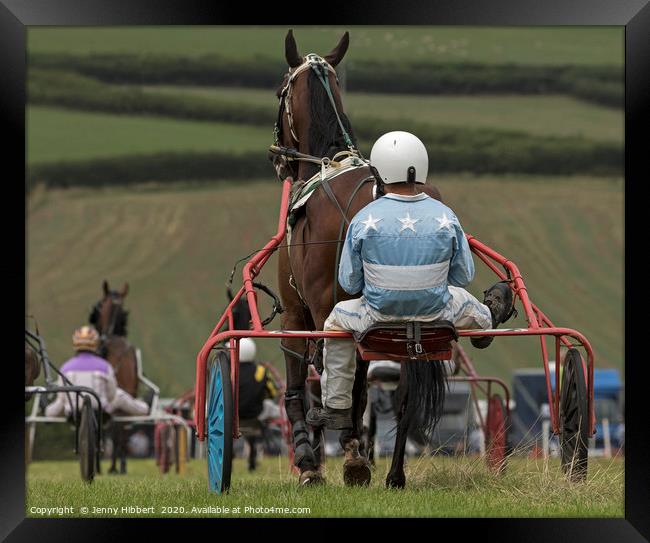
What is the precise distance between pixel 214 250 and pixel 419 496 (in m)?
39.0

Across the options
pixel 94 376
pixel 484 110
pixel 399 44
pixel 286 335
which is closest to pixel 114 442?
pixel 94 376

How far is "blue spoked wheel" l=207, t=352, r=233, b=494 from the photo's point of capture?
7.65 meters

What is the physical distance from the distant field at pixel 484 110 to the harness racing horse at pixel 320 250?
126 feet

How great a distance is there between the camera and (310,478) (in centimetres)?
874

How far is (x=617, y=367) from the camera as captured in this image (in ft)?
121

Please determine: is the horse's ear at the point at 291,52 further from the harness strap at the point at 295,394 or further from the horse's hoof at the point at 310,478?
the horse's hoof at the point at 310,478

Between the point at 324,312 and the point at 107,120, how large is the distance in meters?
47.0

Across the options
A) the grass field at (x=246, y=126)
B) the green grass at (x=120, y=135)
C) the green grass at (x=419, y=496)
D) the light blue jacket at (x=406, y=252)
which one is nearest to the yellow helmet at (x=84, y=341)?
the green grass at (x=419, y=496)

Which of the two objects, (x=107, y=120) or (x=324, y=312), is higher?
(x=107, y=120)

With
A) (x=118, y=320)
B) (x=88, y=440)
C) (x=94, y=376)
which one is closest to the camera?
(x=88, y=440)

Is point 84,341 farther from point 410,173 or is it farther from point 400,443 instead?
point 410,173

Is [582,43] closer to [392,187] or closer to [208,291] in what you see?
[208,291]

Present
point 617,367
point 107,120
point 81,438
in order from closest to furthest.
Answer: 1. point 81,438
2. point 617,367
3. point 107,120
